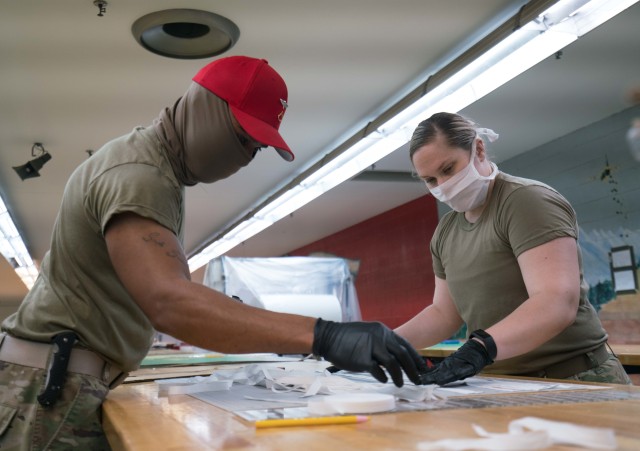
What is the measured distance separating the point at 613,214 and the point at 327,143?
245 cm

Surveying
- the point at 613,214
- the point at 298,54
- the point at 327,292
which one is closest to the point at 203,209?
the point at 327,292

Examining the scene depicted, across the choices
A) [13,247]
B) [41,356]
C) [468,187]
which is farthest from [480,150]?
[13,247]

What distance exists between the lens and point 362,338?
1.13 metres

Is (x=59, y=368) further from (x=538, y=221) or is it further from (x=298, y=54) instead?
(x=298, y=54)

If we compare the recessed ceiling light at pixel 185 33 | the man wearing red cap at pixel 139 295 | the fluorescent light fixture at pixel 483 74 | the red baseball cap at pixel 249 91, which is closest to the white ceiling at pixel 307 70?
the recessed ceiling light at pixel 185 33

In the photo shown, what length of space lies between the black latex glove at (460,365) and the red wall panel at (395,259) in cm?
553

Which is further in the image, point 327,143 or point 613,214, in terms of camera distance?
point 327,143

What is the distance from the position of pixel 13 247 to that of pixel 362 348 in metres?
8.79

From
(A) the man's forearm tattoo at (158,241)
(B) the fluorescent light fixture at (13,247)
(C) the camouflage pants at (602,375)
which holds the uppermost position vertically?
(B) the fluorescent light fixture at (13,247)

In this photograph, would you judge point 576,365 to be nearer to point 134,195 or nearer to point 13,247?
point 134,195

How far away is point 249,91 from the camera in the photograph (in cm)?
156

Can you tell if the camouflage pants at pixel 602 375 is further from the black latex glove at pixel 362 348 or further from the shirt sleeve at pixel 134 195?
the shirt sleeve at pixel 134 195

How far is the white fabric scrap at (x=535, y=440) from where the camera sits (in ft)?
2.36

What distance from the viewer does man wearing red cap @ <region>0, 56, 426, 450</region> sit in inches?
45.3
